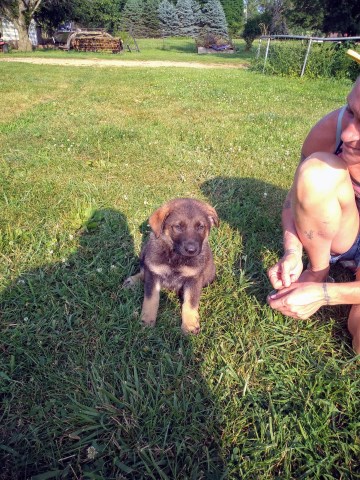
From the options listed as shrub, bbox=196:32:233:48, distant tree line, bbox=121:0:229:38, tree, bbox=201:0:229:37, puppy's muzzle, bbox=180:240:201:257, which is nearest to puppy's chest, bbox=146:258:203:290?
puppy's muzzle, bbox=180:240:201:257

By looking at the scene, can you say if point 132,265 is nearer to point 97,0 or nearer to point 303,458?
point 303,458

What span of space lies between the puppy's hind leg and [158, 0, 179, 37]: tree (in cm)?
5560

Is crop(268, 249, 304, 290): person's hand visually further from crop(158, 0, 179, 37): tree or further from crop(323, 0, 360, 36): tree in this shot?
crop(158, 0, 179, 37): tree

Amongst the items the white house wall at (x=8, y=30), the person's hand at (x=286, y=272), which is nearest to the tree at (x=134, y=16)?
the white house wall at (x=8, y=30)

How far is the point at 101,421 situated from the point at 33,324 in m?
0.82

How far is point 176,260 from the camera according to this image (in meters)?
2.26

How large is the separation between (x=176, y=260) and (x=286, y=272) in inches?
26.5

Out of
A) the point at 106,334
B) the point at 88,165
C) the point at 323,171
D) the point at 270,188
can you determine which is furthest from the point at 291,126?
the point at 106,334

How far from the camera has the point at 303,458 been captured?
→ 1549 millimetres

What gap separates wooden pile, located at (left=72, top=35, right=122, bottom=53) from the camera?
86.5ft

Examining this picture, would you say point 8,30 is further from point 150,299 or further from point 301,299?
point 301,299

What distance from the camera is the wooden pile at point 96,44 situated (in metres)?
26.4

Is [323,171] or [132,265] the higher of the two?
[323,171]

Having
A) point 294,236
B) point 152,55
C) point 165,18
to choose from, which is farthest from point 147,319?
point 165,18
